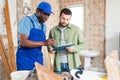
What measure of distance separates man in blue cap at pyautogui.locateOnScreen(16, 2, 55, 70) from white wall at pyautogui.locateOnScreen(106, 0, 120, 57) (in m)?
2.30

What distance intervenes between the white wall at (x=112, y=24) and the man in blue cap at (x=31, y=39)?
2.30 m

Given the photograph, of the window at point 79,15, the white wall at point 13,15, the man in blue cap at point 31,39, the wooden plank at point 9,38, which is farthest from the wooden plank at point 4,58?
the window at point 79,15

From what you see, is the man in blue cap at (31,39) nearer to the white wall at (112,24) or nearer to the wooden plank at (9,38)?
the wooden plank at (9,38)

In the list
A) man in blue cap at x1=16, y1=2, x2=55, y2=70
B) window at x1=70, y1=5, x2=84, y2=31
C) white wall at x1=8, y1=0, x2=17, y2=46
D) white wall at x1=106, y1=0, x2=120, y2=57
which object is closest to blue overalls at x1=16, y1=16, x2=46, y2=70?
man in blue cap at x1=16, y1=2, x2=55, y2=70

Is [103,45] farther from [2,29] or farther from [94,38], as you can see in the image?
[2,29]

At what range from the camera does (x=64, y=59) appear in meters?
2.29

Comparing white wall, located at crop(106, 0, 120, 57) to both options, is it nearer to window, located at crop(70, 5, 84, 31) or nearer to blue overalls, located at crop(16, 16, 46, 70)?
window, located at crop(70, 5, 84, 31)

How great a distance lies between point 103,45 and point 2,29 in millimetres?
2159

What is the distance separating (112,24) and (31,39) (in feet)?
8.10

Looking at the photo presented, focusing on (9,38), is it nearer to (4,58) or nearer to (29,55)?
(4,58)

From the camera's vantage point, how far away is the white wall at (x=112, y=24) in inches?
156

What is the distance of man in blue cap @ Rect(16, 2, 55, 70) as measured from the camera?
1914 mm

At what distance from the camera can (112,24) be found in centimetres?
403

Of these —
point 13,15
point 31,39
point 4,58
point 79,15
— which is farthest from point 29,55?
A: point 79,15
